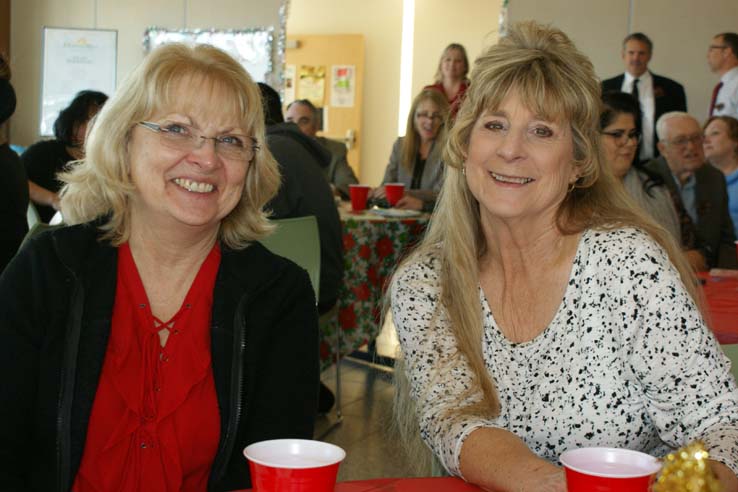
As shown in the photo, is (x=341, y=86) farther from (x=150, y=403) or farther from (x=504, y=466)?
(x=504, y=466)

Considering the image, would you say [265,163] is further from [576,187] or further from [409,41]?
[409,41]

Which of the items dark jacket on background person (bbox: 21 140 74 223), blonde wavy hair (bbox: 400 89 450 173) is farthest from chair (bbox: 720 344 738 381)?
blonde wavy hair (bbox: 400 89 450 173)

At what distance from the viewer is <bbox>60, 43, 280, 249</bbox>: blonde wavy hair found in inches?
67.2

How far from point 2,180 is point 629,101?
2.36 metres

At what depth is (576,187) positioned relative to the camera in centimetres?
189

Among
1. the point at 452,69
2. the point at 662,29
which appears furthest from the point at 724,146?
the point at 452,69

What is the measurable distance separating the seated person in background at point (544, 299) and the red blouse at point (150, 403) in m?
0.40

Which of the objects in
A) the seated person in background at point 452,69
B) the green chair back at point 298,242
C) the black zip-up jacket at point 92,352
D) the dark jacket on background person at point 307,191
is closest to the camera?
the black zip-up jacket at point 92,352

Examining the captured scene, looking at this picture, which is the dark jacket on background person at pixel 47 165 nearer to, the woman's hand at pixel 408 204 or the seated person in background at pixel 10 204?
the seated person in background at pixel 10 204

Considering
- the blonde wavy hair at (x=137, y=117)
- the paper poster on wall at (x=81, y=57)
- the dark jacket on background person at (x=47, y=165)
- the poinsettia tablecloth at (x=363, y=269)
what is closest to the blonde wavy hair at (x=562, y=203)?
the blonde wavy hair at (x=137, y=117)

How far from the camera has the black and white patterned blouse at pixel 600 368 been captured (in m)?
1.60

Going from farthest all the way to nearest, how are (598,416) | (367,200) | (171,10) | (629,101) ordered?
(171,10), (367,200), (629,101), (598,416)

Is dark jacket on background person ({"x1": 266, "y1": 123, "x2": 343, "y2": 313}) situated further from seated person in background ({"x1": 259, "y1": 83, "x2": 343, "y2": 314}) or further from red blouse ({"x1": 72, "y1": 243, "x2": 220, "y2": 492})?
red blouse ({"x1": 72, "y1": 243, "x2": 220, "y2": 492})

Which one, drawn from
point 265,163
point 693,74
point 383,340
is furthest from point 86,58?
point 265,163
